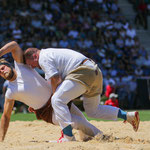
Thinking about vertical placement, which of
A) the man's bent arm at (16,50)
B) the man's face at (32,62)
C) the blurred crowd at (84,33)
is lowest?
the blurred crowd at (84,33)

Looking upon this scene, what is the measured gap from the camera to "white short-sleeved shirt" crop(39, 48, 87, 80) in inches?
230

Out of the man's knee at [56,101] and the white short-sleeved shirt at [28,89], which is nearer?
the man's knee at [56,101]

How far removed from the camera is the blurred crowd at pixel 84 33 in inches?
691

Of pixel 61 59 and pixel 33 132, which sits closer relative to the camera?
pixel 61 59

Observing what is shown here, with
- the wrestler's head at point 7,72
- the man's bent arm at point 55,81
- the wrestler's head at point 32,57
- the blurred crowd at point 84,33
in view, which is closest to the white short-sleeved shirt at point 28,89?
the wrestler's head at point 7,72

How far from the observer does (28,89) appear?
6.10 meters

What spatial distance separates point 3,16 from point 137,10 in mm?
9336

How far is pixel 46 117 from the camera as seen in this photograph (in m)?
6.32

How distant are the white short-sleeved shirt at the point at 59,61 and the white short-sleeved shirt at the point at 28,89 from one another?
0.38 meters

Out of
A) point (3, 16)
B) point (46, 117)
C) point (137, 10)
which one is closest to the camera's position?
point (46, 117)

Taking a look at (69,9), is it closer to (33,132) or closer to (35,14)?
(35,14)

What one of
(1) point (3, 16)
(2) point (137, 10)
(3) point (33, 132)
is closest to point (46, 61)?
(3) point (33, 132)

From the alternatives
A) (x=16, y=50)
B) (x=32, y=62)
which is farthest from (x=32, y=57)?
(x=16, y=50)

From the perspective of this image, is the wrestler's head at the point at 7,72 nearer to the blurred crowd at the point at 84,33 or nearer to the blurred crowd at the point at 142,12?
the blurred crowd at the point at 84,33
